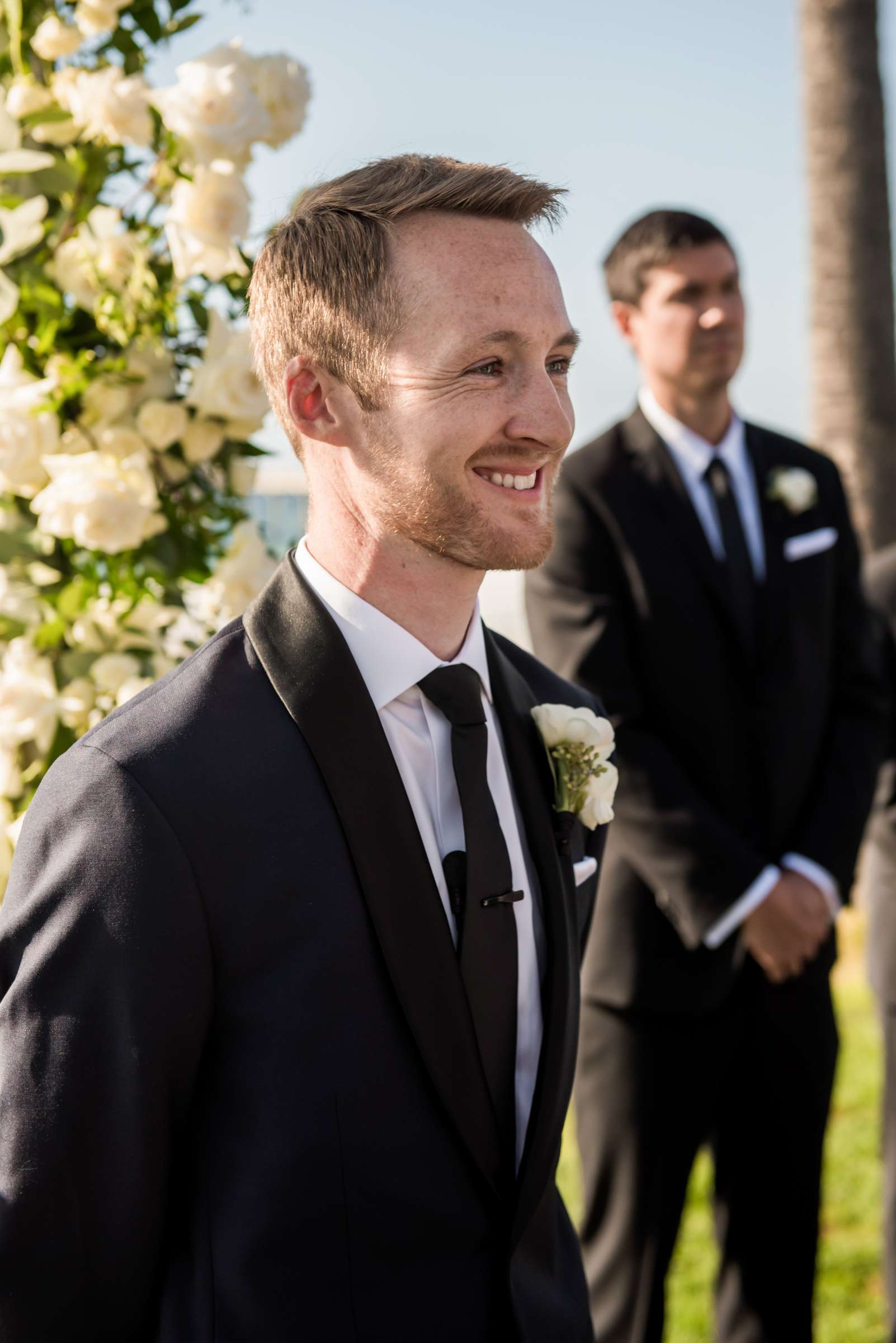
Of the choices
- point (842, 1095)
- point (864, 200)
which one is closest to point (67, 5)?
point (842, 1095)

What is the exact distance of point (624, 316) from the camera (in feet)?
12.4

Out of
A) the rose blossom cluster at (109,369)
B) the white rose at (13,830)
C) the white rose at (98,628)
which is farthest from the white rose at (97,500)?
the white rose at (13,830)

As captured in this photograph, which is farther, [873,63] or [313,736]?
[873,63]

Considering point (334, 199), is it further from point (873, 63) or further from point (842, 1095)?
point (873, 63)

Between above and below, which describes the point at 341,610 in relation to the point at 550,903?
above

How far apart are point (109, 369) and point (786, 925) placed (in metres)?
2.11

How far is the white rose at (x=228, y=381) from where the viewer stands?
2184mm

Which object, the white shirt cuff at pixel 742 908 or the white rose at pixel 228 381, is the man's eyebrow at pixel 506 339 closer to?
the white rose at pixel 228 381

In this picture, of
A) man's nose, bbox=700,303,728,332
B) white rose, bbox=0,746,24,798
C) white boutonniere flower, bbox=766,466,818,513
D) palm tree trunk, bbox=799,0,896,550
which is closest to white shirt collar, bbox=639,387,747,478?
white boutonniere flower, bbox=766,466,818,513

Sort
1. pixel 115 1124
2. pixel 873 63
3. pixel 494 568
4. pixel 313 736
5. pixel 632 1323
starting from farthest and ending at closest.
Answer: pixel 873 63
pixel 632 1323
pixel 494 568
pixel 313 736
pixel 115 1124

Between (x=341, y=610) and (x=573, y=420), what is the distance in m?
0.42

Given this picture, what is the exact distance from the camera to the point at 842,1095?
19.0 feet

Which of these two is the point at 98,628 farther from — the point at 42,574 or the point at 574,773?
the point at 574,773

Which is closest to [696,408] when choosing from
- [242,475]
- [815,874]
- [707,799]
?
[707,799]
